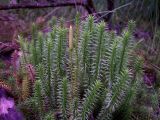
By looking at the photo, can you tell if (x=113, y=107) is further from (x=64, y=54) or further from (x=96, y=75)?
(x=64, y=54)

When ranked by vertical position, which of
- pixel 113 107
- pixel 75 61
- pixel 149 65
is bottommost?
pixel 149 65

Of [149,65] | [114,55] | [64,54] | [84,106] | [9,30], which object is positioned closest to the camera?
[84,106]

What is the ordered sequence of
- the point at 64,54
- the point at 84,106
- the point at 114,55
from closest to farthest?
the point at 84,106 < the point at 114,55 < the point at 64,54

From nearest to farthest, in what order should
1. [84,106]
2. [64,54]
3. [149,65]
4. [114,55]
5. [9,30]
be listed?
[84,106] → [114,55] → [64,54] → [149,65] → [9,30]

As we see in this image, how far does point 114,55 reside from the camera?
5.51 ft

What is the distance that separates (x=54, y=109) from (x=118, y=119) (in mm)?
314

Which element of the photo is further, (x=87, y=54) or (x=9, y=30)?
(x=9, y=30)

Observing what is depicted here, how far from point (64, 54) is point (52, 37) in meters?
0.14

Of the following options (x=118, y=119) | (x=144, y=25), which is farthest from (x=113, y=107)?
(x=144, y=25)

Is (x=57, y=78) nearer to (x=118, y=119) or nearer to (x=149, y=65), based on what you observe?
(x=118, y=119)

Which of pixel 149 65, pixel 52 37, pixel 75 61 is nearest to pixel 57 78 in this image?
pixel 75 61

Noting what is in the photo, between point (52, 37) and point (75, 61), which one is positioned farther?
point (52, 37)

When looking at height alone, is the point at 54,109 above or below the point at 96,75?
below

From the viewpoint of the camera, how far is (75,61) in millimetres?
1751
